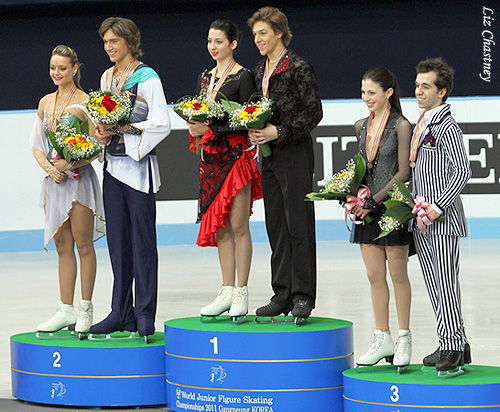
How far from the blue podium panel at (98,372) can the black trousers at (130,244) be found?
20 cm

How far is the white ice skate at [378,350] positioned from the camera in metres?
3.56

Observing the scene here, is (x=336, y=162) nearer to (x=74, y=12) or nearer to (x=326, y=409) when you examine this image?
(x=74, y=12)

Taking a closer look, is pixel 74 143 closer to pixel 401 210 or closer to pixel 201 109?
pixel 201 109

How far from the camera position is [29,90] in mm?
12078

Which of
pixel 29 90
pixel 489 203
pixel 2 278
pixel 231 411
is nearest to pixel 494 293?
pixel 489 203

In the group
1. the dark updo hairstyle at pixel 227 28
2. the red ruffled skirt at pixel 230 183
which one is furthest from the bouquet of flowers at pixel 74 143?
the dark updo hairstyle at pixel 227 28

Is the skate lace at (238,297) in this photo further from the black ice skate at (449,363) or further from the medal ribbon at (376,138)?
the black ice skate at (449,363)

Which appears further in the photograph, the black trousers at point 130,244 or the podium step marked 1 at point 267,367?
the black trousers at point 130,244

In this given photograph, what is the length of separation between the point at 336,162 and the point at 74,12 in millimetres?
4342

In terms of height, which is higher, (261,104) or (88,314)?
(261,104)

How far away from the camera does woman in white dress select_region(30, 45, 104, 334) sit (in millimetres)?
4391

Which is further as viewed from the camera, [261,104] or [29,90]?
[29,90]

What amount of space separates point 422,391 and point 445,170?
2.82 feet

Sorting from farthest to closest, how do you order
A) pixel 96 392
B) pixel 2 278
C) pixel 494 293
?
pixel 2 278 → pixel 494 293 → pixel 96 392
